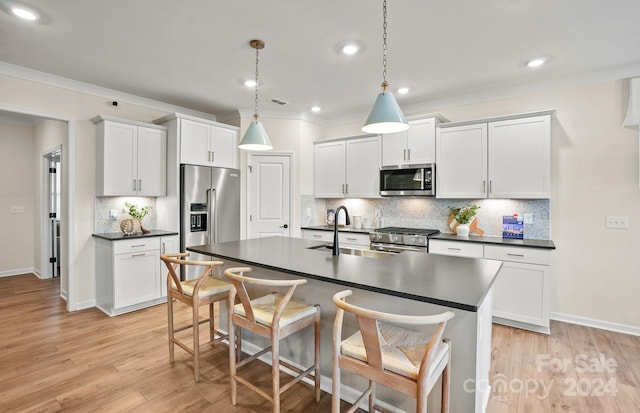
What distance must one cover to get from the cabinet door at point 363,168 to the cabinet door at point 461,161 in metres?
0.89

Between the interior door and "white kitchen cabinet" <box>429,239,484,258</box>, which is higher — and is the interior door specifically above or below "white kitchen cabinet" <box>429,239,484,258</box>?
above

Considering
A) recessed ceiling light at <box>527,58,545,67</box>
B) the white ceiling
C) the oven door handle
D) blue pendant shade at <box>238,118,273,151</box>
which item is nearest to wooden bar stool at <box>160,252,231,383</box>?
blue pendant shade at <box>238,118,273,151</box>

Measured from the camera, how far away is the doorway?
5.26 metres

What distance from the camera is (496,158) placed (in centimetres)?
366

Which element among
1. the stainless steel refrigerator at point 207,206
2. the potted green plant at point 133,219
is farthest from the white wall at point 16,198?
the stainless steel refrigerator at point 207,206

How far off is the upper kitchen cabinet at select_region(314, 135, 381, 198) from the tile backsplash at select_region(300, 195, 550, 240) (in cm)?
34

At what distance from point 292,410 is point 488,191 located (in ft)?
10.2

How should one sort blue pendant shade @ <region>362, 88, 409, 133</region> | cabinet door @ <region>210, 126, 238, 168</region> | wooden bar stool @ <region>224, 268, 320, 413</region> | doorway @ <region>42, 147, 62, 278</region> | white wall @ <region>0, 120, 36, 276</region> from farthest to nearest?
white wall @ <region>0, 120, 36, 276</region>, doorway @ <region>42, 147, 62, 278</region>, cabinet door @ <region>210, 126, 238, 168</region>, blue pendant shade @ <region>362, 88, 409, 133</region>, wooden bar stool @ <region>224, 268, 320, 413</region>

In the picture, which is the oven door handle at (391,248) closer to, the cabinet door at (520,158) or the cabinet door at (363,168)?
the cabinet door at (363,168)

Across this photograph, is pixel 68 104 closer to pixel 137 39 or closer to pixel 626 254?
pixel 137 39

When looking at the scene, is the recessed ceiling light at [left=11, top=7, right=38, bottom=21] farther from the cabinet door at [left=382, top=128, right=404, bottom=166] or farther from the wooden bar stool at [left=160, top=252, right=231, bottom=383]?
the cabinet door at [left=382, top=128, right=404, bottom=166]

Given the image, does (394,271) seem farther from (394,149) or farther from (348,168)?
(348,168)

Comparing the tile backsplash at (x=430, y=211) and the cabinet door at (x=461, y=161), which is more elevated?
the cabinet door at (x=461, y=161)

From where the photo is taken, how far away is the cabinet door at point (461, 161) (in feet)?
12.3
